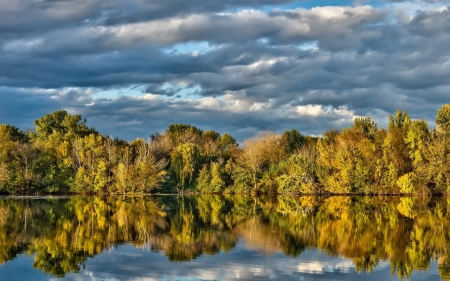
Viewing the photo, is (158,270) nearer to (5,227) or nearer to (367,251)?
(367,251)

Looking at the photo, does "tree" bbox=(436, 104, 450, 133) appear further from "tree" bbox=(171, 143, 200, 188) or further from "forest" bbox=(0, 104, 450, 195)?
"tree" bbox=(171, 143, 200, 188)

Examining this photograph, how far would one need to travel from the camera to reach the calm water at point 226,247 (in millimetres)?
19172

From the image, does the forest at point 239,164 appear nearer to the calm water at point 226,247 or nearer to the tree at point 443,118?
the tree at point 443,118

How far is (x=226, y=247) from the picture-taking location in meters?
24.8

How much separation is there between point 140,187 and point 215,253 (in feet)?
173

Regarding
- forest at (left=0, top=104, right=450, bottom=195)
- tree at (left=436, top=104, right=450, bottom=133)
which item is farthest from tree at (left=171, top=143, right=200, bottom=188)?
tree at (left=436, top=104, right=450, bottom=133)

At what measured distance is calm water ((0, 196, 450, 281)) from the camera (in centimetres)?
1917

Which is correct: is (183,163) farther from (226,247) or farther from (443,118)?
(226,247)

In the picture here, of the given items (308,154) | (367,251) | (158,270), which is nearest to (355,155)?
(308,154)

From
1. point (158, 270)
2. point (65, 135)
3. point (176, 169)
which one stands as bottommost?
point (158, 270)

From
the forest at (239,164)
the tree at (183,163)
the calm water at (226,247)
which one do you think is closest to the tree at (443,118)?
the forest at (239,164)

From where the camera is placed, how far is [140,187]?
74438 mm


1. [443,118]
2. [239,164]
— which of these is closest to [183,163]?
[239,164]

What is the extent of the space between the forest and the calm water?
31133 millimetres
